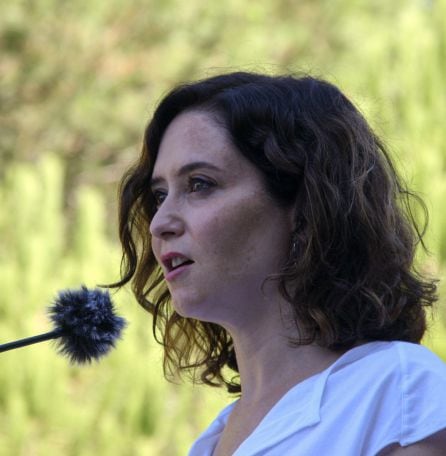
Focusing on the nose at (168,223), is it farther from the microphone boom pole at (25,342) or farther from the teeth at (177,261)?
the microphone boom pole at (25,342)

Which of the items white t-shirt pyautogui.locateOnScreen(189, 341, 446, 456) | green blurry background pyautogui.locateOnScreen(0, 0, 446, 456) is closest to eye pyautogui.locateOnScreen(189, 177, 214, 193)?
white t-shirt pyautogui.locateOnScreen(189, 341, 446, 456)

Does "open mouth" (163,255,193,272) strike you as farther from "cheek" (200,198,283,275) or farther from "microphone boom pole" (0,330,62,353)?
"microphone boom pole" (0,330,62,353)

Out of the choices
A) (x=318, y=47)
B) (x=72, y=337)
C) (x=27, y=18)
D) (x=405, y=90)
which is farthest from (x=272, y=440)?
(x=318, y=47)

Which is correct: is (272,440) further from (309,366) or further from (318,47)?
(318,47)

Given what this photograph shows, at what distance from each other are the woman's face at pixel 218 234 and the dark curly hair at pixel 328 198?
3cm

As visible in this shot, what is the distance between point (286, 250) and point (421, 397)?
33 centimetres

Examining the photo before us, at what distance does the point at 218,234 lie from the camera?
1622mm

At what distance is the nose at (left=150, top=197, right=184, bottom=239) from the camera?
165 cm

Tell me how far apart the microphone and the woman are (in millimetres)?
104

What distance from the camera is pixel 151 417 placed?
445 cm

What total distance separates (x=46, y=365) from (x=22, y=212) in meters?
0.85

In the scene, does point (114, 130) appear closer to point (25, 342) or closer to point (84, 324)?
point (84, 324)

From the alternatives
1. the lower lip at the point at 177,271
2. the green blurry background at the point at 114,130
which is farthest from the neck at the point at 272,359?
the green blurry background at the point at 114,130

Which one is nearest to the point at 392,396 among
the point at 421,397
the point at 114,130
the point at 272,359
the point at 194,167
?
the point at 421,397
